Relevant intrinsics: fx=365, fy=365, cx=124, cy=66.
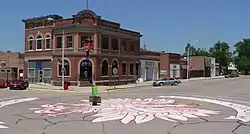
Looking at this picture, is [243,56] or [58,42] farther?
[243,56]

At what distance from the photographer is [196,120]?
15.5 m

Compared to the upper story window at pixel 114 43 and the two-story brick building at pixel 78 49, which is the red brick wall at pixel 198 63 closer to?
the two-story brick building at pixel 78 49

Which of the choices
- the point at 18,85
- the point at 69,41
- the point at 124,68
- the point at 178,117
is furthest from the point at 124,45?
the point at 178,117

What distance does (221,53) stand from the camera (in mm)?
141125

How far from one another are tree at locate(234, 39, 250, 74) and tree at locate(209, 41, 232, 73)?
889cm

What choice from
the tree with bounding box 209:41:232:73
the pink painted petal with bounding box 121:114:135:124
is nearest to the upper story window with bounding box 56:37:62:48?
the pink painted petal with bounding box 121:114:135:124

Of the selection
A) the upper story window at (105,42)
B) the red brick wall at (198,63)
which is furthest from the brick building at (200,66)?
the upper story window at (105,42)

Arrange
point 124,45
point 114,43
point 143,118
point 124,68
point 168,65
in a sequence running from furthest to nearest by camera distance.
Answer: point 168,65, point 124,45, point 124,68, point 114,43, point 143,118

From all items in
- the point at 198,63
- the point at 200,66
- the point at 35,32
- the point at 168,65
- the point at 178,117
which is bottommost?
the point at 178,117

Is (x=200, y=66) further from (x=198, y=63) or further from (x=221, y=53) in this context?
(x=221, y=53)

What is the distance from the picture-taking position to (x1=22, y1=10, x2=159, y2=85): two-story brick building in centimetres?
4991

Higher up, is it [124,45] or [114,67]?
[124,45]

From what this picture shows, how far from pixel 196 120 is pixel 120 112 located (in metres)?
4.28

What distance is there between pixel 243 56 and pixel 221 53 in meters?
28.0
